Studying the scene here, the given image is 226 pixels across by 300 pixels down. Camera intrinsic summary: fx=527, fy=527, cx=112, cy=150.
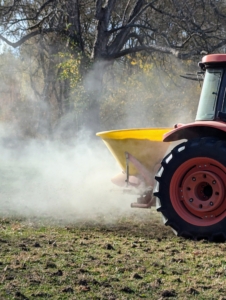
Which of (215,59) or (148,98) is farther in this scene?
(148,98)

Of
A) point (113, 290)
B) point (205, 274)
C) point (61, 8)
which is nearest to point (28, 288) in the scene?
point (113, 290)

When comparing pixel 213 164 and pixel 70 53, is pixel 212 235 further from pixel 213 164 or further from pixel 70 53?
pixel 70 53

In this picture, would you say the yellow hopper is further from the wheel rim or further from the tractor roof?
the tractor roof

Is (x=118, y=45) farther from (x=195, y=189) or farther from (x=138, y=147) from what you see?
Result: (x=195, y=189)

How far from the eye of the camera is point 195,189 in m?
5.74

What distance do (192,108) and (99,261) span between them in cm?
1775

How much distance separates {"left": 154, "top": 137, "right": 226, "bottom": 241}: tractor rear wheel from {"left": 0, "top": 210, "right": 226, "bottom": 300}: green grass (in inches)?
7.0

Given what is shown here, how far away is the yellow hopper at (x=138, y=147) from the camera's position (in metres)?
6.57

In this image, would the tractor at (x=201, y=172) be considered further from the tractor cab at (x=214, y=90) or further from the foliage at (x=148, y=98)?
the foliage at (x=148, y=98)

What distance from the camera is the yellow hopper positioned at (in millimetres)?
6570

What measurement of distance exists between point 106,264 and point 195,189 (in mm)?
1623

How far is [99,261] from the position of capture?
15.2ft

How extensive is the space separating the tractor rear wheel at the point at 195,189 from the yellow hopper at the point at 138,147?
78cm

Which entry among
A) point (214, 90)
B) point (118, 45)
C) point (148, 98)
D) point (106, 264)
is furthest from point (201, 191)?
point (148, 98)
